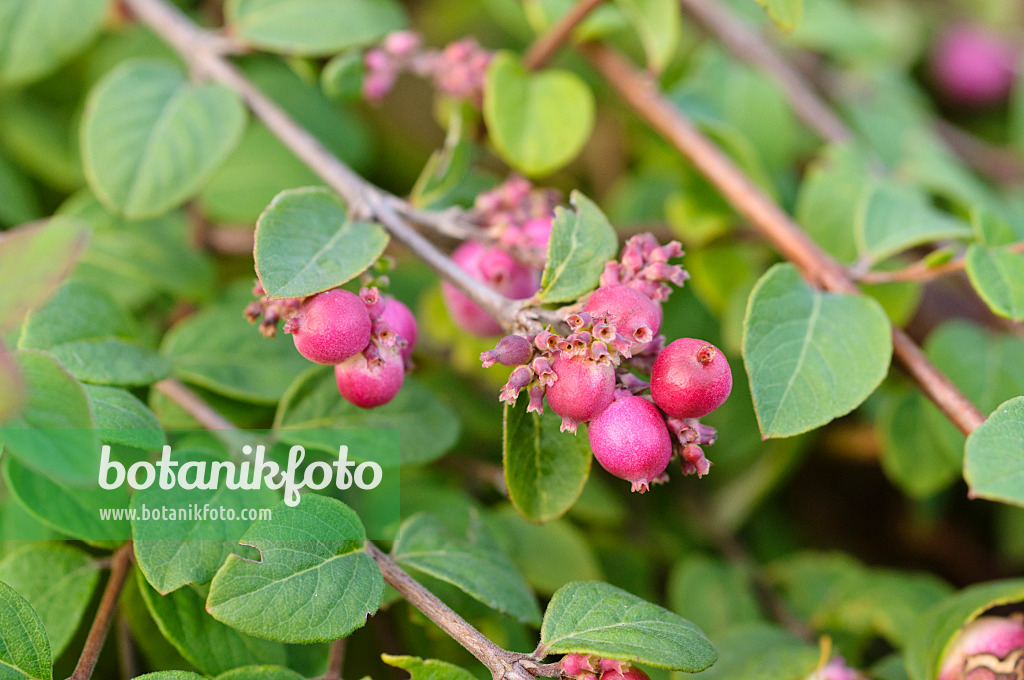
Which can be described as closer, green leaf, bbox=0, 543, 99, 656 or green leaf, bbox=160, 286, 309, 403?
green leaf, bbox=0, 543, 99, 656

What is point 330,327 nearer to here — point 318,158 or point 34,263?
point 34,263

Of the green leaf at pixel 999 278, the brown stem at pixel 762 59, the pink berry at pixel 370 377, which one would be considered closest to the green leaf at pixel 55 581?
the pink berry at pixel 370 377

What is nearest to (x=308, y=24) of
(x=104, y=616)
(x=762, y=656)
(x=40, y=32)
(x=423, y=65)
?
(x=423, y=65)

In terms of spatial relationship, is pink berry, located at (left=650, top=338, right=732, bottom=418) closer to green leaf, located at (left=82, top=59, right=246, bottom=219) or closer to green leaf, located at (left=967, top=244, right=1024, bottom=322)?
green leaf, located at (left=967, top=244, right=1024, bottom=322)

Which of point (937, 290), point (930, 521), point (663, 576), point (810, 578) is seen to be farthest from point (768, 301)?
point (930, 521)

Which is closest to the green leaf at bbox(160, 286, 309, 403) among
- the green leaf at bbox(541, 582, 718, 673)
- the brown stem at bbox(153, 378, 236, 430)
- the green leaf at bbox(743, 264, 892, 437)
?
the brown stem at bbox(153, 378, 236, 430)

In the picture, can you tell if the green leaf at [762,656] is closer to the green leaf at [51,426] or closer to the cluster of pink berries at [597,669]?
the cluster of pink berries at [597,669]
